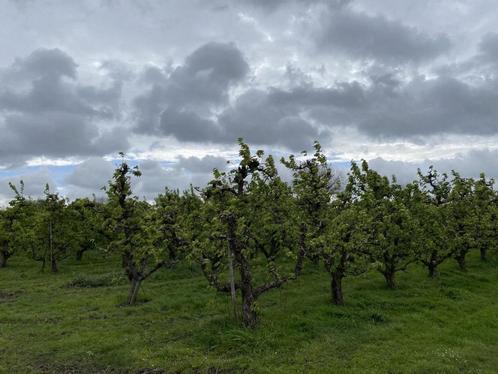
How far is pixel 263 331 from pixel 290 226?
709 cm

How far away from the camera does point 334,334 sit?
22453mm

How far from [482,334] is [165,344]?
57.9 ft

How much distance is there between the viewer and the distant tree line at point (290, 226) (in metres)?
23.1

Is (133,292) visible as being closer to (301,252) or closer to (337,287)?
(301,252)

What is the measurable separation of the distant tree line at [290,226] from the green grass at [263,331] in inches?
82.9

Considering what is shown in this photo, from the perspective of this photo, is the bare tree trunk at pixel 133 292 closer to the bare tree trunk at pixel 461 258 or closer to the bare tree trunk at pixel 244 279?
the bare tree trunk at pixel 244 279

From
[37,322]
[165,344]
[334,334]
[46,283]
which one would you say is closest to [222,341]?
[165,344]

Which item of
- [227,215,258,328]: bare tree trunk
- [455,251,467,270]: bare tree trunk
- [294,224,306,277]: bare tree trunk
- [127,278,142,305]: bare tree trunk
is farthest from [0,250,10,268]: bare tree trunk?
[455,251,467,270]: bare tree trunk

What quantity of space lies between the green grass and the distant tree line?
2.11m

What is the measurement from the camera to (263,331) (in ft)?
71.6

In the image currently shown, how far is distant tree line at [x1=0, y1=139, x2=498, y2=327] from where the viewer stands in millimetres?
23062

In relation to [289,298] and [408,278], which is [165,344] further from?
[408,278]

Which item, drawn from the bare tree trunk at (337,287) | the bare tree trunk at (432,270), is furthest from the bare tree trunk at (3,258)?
the bare tree trunk at (432,270)

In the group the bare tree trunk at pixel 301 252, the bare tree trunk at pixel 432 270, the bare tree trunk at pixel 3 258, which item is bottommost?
the bare tree trunk at pixel 432 270
